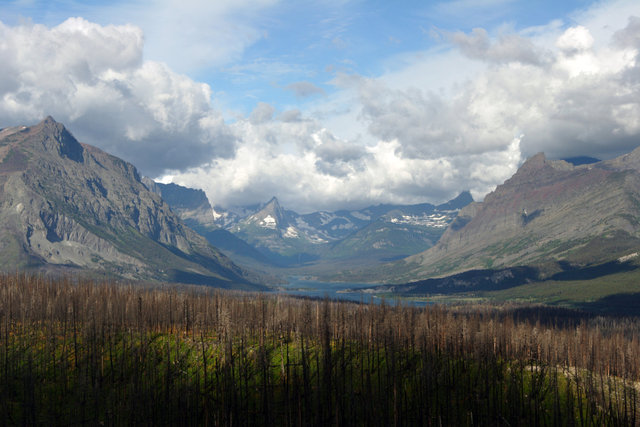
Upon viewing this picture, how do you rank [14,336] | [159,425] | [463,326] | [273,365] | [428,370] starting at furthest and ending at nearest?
[463,326] → [14,336] → [273,365] → [428,370] → [159,425]

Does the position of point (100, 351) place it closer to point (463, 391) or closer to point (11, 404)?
point (11, 404)

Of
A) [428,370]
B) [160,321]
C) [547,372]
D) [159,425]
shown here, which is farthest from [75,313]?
[547,372]

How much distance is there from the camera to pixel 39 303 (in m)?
199

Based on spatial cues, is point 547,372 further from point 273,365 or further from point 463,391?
point 273,365

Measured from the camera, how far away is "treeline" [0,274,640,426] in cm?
10275

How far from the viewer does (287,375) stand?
347ft

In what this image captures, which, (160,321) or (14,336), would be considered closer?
(14,336)

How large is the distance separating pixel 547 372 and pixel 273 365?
259ft

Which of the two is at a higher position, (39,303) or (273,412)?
(39,303)

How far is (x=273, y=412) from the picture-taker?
371 feet

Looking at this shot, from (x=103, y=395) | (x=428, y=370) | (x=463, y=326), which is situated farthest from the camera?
(x=463, y=326)

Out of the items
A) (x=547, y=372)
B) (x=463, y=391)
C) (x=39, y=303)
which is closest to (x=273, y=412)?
(x=463, y=391)

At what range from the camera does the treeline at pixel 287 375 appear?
4045 inches

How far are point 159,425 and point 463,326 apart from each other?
4636 inches
